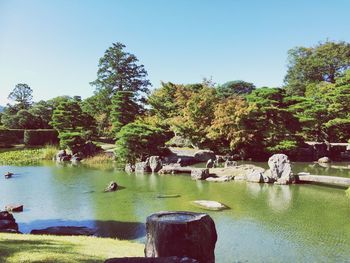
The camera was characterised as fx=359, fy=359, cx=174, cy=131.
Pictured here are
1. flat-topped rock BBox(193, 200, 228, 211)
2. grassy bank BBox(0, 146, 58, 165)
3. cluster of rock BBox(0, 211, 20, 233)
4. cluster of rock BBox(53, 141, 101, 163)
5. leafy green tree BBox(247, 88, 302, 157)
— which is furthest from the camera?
cluster of rock BBox(53, 141, 101, 163)

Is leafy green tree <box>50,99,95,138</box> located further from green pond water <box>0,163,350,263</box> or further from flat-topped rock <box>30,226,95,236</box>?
flat-topped rock <box>30,226,95,236</box>

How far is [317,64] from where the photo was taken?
148 ft

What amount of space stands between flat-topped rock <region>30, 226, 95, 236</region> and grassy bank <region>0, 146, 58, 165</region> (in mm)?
16606

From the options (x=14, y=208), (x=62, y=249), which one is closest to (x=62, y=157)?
(x=14, y=208)

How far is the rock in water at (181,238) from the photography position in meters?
5.19

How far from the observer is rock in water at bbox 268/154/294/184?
53.5ft

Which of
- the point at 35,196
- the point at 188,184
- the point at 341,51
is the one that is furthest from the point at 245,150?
the point at 341,51

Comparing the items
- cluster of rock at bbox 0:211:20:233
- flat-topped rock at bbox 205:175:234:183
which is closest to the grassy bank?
flat-topped rock at bbox 205:175:234:183

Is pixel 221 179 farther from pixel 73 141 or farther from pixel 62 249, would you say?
pixel 73 141

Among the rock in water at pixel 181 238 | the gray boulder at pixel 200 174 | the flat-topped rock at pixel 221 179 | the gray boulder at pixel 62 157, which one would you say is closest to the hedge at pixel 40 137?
the gray boulder at pixel 62 157

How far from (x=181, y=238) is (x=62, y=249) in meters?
2.49

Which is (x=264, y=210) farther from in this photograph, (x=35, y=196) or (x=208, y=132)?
(x=208, y=132)

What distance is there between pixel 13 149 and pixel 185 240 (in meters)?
28.9

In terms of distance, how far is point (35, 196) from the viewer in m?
14.0
